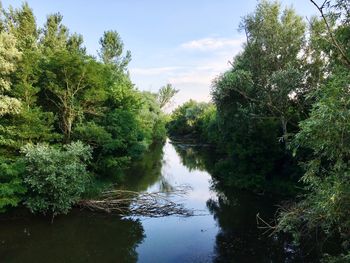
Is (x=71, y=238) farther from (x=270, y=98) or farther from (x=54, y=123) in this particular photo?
(x=270, y=98)

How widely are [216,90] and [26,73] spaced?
13460mm

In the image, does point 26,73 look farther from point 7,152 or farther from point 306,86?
point 306,86

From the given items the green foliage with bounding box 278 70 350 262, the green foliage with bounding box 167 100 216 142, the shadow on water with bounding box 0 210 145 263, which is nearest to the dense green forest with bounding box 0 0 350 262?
the green foliage with bounding box 278 70 350 262

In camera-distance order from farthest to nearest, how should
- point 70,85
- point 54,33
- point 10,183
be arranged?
point 54,33
point 70,85
point 10,183

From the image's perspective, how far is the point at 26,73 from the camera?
57.4 ft

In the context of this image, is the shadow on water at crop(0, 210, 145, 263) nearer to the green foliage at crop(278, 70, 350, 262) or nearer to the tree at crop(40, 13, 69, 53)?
the green foliage at crop(278, 70, 350, 262)

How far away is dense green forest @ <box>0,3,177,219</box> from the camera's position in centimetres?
1580

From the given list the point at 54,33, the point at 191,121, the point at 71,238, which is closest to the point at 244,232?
the point at 71,238

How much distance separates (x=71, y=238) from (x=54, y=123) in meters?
9.10

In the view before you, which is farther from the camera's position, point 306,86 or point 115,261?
point 306,86

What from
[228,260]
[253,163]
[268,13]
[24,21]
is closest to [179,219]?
[228,260]

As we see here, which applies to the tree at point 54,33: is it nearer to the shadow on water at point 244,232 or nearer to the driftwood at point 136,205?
the driftwood at point 136,205

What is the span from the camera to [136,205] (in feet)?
63.2

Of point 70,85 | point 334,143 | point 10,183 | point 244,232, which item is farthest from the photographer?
point 70,85
